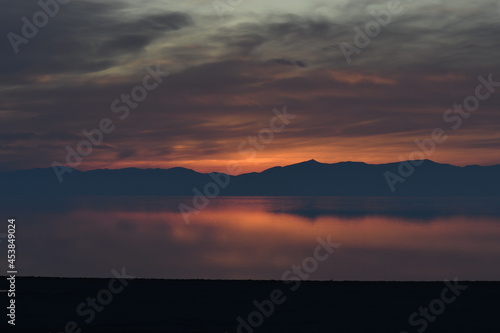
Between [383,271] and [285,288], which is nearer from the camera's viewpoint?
[285,288]

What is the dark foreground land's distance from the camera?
1243 cm

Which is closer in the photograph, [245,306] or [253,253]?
[245,306]

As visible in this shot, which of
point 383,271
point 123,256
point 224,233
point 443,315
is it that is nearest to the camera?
point 443,315

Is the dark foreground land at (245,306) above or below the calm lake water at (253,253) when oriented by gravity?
below

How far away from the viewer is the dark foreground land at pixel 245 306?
1243 centimetres

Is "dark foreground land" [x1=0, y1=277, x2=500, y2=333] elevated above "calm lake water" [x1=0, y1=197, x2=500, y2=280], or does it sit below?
below

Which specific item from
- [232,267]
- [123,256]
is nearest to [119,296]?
[232,267]

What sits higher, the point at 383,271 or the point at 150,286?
the point at 383,271

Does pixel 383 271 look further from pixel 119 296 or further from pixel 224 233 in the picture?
pixel 224 233

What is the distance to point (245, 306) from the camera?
14.5 metres

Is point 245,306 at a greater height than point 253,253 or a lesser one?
lesser

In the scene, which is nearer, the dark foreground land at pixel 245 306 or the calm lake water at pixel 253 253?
the dark foreground land at pixel 245 306

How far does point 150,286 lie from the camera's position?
17047mm

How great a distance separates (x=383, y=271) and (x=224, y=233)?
32.5 metres
